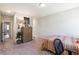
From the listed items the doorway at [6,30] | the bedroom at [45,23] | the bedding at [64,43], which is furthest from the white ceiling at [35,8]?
the bedding at [64,43]

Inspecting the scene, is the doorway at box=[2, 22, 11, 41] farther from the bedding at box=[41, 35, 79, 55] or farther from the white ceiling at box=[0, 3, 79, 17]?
the bedding at box=[41, 35, 79, 55]

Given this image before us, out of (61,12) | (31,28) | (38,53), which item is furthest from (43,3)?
(38,53)

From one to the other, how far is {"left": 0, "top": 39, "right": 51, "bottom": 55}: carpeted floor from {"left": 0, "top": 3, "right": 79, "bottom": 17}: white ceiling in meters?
0.51

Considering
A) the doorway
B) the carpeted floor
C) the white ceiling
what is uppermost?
the white ceiling

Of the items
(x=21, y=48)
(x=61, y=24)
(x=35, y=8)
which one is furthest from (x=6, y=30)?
(x=61, y=24)

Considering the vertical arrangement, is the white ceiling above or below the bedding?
above

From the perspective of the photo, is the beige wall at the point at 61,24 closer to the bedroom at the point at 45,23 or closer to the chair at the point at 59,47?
the bedroom at the point at 45,23

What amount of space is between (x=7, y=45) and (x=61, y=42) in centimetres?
94

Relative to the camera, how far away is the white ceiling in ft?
6.28

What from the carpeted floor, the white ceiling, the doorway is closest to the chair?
the carpeted floor

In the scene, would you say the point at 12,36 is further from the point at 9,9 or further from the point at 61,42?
the point at 61,42

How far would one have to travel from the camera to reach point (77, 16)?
6.28 ft

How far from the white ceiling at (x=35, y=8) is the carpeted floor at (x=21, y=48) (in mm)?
513

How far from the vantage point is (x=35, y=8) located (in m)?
1.97
